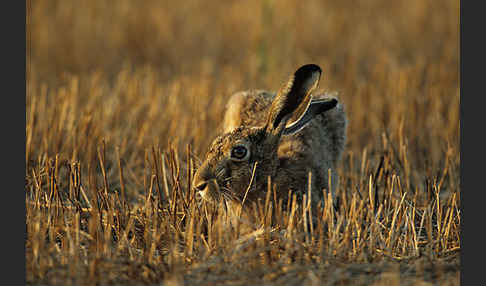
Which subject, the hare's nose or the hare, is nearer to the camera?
the hare's nose

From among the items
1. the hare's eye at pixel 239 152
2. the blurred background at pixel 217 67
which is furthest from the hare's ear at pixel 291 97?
the blurred background at pixel 217 67

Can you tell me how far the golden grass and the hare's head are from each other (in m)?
0.19

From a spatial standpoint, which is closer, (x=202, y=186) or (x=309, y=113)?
(x=202, y=186)

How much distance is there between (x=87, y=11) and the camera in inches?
407

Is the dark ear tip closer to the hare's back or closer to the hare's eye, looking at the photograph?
the hare's eye

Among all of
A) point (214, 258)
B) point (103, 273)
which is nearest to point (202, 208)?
point (214, 258)

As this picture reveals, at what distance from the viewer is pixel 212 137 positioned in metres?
6.15

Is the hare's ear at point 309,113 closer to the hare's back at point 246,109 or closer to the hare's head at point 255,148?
the hare's head at point 255,148

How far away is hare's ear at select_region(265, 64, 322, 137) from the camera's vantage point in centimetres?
398

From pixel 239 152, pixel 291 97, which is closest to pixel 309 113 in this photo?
pixel 291 97

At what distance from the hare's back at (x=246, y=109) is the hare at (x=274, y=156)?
269 mm

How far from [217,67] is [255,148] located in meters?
5.52

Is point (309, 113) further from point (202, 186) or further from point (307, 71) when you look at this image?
point (202, 186)

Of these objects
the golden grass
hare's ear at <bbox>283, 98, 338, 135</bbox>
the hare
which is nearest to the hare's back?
the hare
